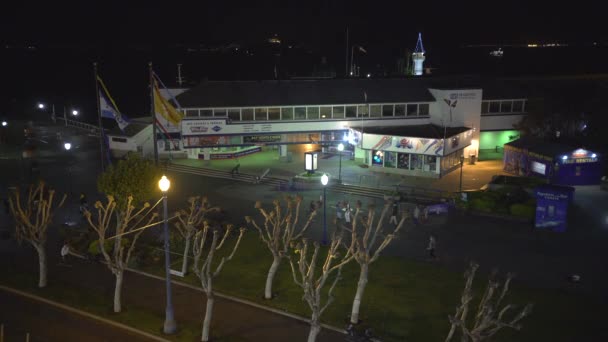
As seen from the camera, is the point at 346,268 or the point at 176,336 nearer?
the point at 176,336

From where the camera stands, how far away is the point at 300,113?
45.9 metres

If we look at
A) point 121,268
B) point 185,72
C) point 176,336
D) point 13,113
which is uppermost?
point 185,72

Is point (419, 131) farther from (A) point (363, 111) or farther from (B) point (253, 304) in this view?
(B) point (253, 304)

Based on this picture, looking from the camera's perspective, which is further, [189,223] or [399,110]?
[399,110]

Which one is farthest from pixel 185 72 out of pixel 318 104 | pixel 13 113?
pixel 318 104

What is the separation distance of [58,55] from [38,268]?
154 meters

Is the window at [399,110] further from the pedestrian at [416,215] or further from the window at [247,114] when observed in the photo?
the pedestrian at [416,215]

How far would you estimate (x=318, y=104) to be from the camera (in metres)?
45.5

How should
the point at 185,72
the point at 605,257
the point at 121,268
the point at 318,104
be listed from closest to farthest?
the point at 121,268 < the point at 605,257 < the point at 318,104 < the point at 185,72

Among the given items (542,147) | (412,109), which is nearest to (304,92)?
(412,109)

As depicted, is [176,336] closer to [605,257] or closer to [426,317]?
[426,317]

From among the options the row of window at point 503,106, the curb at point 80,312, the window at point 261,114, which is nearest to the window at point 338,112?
the window at point 261,114

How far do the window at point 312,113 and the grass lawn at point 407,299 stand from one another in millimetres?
23226

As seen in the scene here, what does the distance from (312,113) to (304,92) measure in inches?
114
